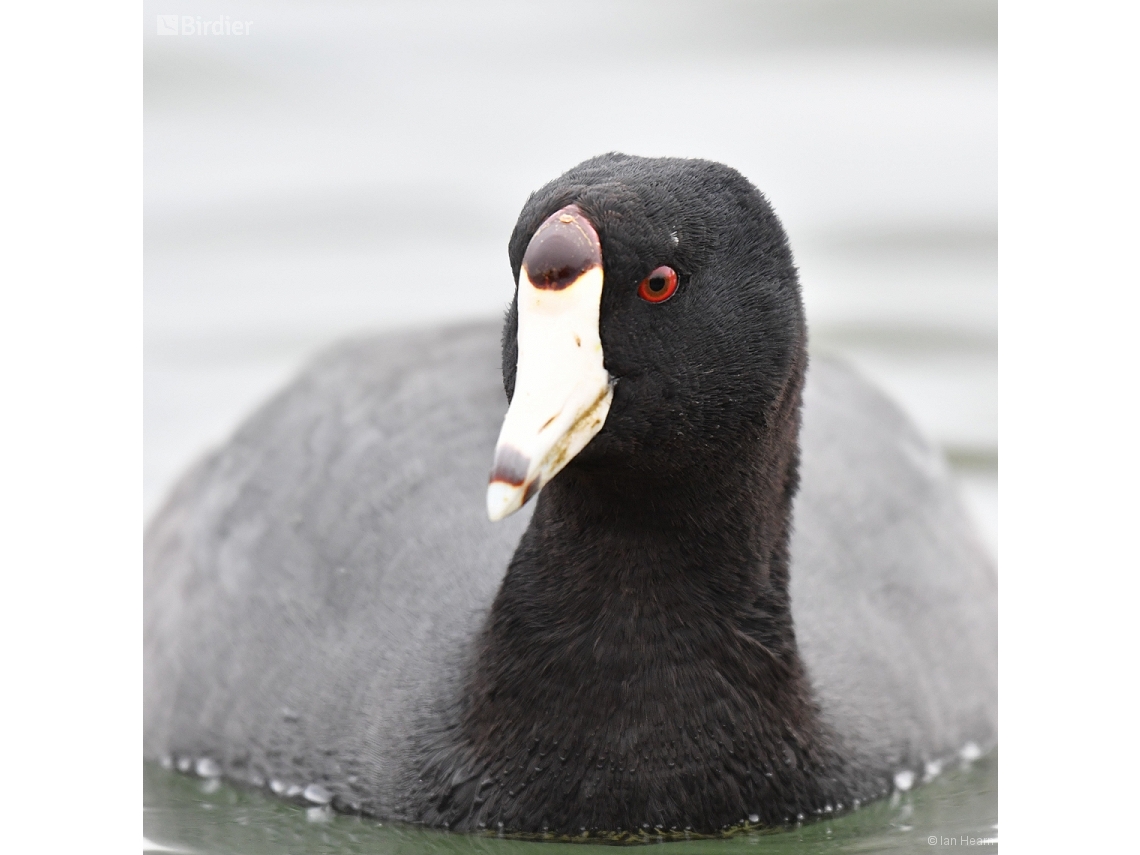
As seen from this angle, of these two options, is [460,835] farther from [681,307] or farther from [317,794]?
[681,307]

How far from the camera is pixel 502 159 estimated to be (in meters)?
6.75

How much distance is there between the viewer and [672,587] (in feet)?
13.0

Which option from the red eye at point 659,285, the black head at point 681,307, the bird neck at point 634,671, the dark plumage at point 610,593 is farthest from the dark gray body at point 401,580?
the red eye at point 659,285

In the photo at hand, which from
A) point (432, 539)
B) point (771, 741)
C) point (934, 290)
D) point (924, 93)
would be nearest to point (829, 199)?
point (934, 290)

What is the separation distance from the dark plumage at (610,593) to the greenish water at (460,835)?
59 mm

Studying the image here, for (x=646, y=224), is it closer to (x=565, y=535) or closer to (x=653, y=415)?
(x=653, y=415)

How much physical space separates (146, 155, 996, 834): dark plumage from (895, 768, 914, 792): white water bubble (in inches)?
1.3

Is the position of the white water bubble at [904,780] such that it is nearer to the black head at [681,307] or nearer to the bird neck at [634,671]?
the bird neck at [634,671]

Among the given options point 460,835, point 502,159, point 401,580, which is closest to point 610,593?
point 460,835

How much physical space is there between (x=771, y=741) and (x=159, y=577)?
2.30 m

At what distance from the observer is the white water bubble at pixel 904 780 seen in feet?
14.7

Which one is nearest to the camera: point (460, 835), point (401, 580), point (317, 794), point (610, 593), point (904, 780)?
point (610, 593)

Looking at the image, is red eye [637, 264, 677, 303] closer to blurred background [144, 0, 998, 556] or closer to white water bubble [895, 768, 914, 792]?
blurred background [144, 0, 998, 556]

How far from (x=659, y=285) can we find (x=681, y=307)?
7 cm
